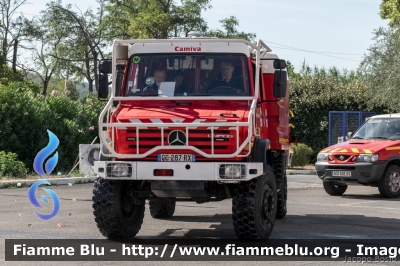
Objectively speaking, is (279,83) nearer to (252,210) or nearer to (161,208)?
(252,210)

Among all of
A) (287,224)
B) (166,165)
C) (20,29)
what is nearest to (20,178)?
(287,224)

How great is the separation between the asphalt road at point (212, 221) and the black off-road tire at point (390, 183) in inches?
8.4

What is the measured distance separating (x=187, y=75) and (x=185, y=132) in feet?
4.22

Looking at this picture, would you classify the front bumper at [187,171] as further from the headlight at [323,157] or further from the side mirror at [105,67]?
the headlight at [323,157]

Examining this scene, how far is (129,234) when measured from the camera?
1105 centimetres

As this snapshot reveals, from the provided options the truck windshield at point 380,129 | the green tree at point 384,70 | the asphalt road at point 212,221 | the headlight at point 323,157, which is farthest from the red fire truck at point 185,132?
the green tree at point 384,70

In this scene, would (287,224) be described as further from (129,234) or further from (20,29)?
(20,29)

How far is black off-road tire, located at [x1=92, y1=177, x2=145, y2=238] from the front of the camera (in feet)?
34.9

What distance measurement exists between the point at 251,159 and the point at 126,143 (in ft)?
5.40

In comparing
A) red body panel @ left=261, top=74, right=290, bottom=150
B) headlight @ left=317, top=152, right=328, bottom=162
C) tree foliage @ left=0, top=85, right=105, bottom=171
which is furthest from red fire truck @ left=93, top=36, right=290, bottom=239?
tree foliage @ left=0, top=85, right=105, bottom=171

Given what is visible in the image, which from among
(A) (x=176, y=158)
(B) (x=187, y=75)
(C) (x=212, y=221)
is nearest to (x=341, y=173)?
(C) (x=212, y=221)

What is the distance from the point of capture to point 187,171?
10188 mm

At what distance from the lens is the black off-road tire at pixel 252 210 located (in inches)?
407

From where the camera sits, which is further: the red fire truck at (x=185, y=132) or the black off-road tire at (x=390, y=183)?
the black off-road tire at (x=390, y=183)
